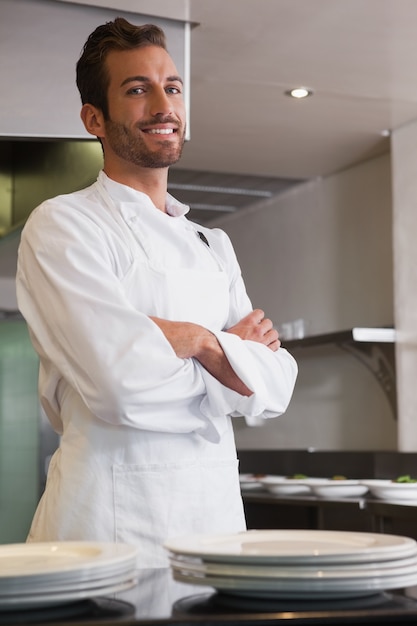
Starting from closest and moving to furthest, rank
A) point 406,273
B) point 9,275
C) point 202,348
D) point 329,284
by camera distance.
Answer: point 202,348, point 9,275, point 406,273, point 329,284

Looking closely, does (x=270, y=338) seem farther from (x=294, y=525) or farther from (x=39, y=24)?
(x=294, y=525)

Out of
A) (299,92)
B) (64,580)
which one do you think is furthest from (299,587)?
(299,92)

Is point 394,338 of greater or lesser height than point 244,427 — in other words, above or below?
above

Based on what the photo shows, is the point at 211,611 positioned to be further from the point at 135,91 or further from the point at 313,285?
the point at 313,285

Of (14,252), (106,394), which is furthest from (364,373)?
(106,394)

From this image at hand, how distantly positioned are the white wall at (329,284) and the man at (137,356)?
3.35 metres

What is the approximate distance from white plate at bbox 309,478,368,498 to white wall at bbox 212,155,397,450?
890 millimetres

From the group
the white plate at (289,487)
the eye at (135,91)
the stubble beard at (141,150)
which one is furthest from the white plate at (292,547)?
the white plate at (289,487)

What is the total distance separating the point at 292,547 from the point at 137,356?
1.60ft

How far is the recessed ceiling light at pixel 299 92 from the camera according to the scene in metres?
3.87

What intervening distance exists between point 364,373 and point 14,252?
237 cm

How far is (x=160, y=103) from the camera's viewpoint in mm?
1655

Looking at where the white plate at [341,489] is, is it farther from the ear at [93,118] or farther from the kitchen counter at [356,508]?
the ear at [93,118]

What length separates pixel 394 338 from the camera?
4.55 metres
